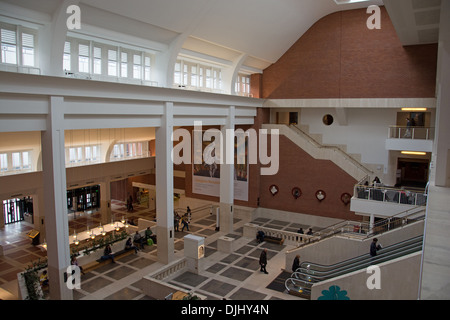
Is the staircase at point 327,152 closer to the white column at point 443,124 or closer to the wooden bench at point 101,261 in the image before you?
the white column at point 443,124

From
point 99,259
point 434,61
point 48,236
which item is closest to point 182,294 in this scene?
point 48,236

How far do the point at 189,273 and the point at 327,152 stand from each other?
36.0ft

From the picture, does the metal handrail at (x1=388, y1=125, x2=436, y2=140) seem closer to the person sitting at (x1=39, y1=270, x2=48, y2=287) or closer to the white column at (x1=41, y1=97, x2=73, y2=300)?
the white column at (x1=41, y1=97, x2=73, y2=300)

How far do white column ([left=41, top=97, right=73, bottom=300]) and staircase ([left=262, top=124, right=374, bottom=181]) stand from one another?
14307 mm

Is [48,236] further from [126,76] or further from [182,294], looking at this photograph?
[126,76]

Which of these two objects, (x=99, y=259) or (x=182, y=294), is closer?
(x=182, y=294)

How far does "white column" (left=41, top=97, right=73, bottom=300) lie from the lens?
10508mm

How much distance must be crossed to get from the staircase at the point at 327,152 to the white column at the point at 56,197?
1431 cm

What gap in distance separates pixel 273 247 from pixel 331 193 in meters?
5.41

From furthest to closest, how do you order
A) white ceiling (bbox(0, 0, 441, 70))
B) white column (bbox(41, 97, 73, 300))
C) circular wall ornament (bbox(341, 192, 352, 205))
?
circular wall ornament (bbox(341, 192, 352, 205)), white ceiling (bbox(0, 0, 441, 70)), white column (bbox(41, 97, 73, 300))

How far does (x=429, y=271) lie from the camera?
5.81m

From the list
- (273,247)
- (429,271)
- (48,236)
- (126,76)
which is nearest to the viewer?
(429,271)

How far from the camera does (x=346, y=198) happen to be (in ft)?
66.7

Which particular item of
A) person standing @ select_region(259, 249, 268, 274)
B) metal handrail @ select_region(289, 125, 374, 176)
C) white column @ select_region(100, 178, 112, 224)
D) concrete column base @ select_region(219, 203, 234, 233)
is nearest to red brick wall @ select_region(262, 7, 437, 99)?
metal handrail @ select_region(289, 125, 374, 176)
